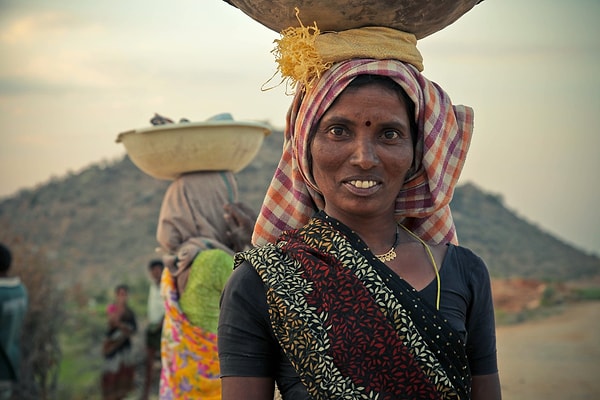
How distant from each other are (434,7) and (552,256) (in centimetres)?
3111

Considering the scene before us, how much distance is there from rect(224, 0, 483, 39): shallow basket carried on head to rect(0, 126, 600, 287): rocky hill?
2421 cm

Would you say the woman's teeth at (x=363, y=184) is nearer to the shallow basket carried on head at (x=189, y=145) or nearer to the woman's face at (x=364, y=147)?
the woman's face at (x=364, y=147)

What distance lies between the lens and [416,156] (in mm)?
2430

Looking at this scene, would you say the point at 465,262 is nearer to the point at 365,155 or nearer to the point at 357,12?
the point at 365,155

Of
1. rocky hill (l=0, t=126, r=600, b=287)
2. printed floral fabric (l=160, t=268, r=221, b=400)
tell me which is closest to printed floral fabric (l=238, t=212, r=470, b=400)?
printed floral fabric (l=160, t=268, r=221, b=400)

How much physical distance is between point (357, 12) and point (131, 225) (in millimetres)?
30197

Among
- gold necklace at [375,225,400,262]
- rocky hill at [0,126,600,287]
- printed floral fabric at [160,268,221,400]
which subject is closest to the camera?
gold necklace at [375,225,400,262]

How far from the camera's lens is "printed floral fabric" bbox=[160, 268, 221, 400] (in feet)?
15.8

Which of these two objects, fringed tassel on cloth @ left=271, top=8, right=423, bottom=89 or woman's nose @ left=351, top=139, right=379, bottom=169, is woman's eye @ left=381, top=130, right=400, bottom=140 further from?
fringed tassel on cloth @ left=271, top=8, right=423, bottom=89

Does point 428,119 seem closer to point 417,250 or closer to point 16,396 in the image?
point 417,250

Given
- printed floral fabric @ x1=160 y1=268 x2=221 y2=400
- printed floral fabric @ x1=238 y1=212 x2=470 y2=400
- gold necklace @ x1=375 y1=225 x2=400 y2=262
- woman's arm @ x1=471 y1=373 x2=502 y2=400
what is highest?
gold necklace @ x1=375 y1=225 x2=400 y2=262

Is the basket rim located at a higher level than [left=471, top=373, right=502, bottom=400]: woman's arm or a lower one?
higher

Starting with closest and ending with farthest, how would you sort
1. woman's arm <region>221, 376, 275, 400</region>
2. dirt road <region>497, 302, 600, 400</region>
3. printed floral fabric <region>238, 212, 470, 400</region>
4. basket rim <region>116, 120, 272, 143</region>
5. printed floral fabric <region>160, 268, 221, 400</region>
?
printed floral fabric <region>238, 212, 470, 400</region>
woman's arm <region>221, 376, 275, 400</region>
printed floral fabric <region>160, 268, 221, 400</region>
basket rim <region>116, 120, 272, 143</region>
dirt road <region>497, 302, 600, 400</region>

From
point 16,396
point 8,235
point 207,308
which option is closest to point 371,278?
point 207,308
